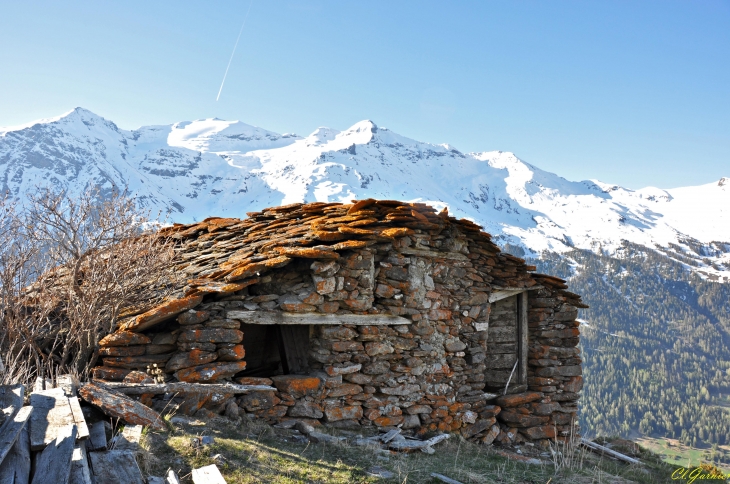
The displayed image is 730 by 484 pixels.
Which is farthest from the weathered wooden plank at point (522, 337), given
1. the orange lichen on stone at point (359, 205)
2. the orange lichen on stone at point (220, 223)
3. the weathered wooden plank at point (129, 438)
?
the weathered wooden plank at point (129, 438)

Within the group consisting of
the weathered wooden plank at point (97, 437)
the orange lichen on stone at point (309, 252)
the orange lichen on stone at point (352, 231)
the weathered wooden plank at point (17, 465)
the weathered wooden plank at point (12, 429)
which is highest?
the orange lichen on stone at point (352, 231)

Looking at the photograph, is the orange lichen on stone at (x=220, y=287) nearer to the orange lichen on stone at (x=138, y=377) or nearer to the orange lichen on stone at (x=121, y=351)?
the orange lichen on stone at (x=121, y=351)

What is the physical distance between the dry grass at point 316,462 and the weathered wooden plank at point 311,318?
1.27 metres

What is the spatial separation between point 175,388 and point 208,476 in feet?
6.32

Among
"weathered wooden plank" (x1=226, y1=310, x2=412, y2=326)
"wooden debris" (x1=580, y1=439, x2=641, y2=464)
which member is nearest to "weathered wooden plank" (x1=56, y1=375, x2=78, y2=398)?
"weathered wooden plank" (x1=226, y1=310, x2=412, y2=326)

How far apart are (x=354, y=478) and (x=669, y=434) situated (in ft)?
313

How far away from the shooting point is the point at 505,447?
8.29 m


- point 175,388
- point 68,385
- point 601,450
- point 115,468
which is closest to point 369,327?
point 175,388

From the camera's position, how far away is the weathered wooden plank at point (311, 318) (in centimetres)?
649

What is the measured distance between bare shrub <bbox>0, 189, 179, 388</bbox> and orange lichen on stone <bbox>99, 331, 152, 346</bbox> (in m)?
0.24

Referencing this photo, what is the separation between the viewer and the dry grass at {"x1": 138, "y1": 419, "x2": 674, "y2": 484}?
167 inches

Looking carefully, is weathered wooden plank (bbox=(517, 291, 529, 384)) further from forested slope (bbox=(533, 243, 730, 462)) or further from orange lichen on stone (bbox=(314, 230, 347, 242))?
forested slope (bbox=(533, 243, 730, 462))

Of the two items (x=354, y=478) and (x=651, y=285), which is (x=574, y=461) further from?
(x=651, y=285)

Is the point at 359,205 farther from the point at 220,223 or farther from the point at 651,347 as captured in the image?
the point at 651,347
